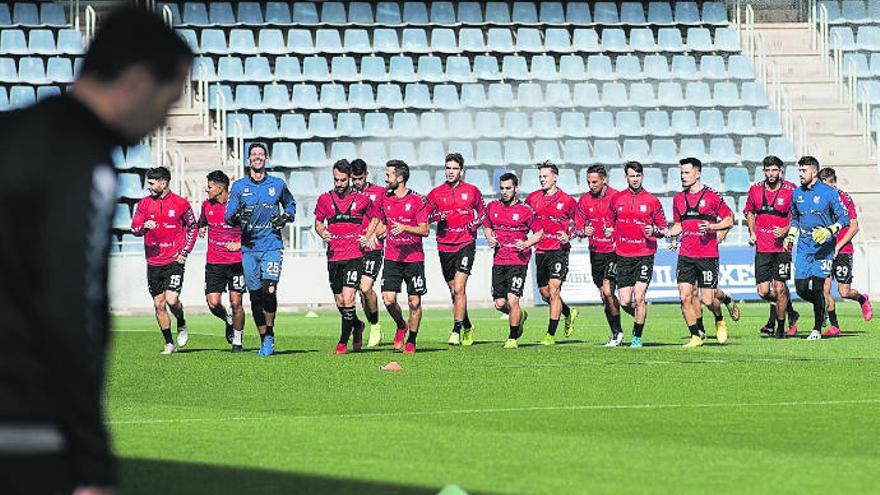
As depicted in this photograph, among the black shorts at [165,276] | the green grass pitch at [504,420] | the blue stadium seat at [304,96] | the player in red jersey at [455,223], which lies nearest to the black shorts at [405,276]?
the green grass pitch at [504,420]

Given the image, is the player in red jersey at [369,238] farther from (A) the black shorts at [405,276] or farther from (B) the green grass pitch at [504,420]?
(B) the green grass pitch at [504,420]

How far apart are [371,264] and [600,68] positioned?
2086 cm

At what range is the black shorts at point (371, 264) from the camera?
2002 cm

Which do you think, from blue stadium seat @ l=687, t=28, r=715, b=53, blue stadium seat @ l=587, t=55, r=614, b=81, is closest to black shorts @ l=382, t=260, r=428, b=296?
blue stadium seat @ l=587, t=55, r=614, b=81

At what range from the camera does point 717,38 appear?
40969 millimetres

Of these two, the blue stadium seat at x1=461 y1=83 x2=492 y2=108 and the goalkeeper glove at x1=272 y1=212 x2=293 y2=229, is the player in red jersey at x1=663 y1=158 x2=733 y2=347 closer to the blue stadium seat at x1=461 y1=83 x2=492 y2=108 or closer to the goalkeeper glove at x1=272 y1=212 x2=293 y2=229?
the goalkeeper glove at x1=272 y1=212 x2=293 y2=229

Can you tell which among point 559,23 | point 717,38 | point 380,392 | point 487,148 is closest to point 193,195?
point 487,148

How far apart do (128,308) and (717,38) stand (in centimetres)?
1695

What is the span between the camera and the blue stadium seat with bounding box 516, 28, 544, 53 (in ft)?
131

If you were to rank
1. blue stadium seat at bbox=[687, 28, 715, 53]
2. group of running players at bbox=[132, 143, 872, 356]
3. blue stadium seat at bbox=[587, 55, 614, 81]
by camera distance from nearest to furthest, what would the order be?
group of running players at bbox=[132, 143, 872, 356] < blue stadium seat at bbox=[587, 55, 614, 81] < blue stadium seat at bbox=[687, 28, 715, 53]

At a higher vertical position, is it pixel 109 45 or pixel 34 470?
pixel 109 45

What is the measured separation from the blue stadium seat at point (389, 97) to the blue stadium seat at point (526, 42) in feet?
9.73

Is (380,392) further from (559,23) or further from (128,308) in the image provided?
(559,23)

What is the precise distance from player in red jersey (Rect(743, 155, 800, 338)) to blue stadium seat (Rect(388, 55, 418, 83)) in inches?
666
